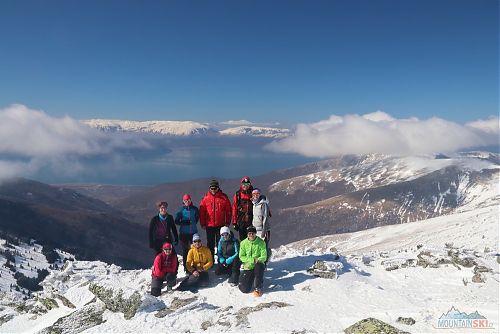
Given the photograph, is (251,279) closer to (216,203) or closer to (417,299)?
(216,203)

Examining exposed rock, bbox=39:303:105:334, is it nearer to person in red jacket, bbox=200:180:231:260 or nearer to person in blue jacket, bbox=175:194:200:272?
person in blue jacket, bbox=175:194:200:272

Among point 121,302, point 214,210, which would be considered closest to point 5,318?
point 121,302

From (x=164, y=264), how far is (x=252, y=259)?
3.81 m

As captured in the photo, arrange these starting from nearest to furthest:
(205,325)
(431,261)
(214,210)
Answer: (205,325), (214,210), (431,261)

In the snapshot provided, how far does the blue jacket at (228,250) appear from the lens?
Answer: 15.7m

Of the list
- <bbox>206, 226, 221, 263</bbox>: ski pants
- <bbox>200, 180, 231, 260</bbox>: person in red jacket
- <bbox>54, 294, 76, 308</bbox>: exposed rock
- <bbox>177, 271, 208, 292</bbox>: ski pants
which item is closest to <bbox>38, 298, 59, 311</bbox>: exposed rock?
<bbox>54, 294, 76, 308</bbox>: exposed rock

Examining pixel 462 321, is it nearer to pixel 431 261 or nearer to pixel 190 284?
pixel 431 261

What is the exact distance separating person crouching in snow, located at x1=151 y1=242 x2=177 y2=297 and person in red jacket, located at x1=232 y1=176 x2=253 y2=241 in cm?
305

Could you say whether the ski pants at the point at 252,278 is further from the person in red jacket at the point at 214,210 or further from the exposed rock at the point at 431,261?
the exposed rock at the point at 431,261

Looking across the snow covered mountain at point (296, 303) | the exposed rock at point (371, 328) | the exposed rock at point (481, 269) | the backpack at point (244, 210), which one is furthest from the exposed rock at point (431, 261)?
the backpack at point (244, 210)

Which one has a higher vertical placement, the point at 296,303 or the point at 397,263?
the point at 296,303

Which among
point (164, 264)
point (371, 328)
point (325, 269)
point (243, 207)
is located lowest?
point (325, 269)

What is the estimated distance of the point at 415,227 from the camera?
369 ft

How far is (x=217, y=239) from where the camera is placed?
16.9 m
